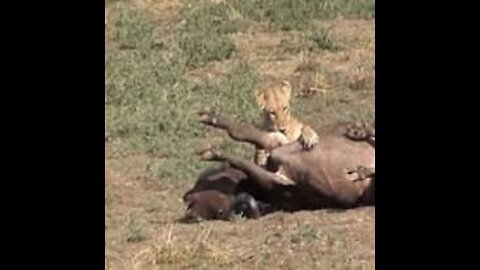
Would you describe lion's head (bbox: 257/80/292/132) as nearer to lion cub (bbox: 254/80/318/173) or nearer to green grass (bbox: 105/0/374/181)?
lion cub (bbox: 254/80/318/173)

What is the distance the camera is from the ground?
6516 millimetres

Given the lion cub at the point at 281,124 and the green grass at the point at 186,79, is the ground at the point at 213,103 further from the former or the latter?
the lion cub at the point at 281,124

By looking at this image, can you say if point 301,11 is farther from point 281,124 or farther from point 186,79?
point 281,124

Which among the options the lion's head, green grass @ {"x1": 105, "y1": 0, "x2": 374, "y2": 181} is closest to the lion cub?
the lion's head

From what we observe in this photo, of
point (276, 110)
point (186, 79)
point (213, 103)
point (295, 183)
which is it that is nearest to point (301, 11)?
point (186, 79)

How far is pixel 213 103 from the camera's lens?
32.0 ft

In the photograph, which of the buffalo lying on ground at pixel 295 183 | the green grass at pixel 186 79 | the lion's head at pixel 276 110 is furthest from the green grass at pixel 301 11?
the buffalo lying on ground at pixel 295 183

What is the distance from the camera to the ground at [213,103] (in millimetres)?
6516

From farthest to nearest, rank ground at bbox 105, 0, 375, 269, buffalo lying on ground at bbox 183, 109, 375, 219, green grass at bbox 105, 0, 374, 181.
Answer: green grass at bbox 105, 0, 374, 181 < buffalo lying on ground at bbox 183, 109, 375, 219 < ground at bbox 105, 0, 375, 269

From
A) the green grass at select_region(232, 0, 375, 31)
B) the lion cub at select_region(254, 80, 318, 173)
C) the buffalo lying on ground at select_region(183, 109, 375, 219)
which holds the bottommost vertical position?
the buffalo lying on ground at select_region(183, 109, 375, 219)

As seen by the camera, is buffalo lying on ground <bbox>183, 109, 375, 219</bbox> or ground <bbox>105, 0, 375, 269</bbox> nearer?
ground <bbox>105, 0, 375, 269</bbox>
